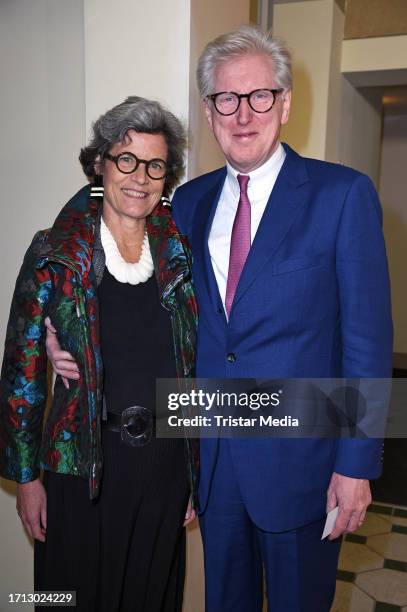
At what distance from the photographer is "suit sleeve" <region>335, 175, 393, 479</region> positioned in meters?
1.40

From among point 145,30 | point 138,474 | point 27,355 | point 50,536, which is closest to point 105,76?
point 145,30

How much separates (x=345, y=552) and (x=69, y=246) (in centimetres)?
228

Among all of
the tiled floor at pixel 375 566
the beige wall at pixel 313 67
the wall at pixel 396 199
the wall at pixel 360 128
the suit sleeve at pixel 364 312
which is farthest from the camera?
the wall at pixel 396 199

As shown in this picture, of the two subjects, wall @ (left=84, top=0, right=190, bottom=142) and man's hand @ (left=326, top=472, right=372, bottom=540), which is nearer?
man's hand @ (left=326, top=472, right=372, bottom=540)

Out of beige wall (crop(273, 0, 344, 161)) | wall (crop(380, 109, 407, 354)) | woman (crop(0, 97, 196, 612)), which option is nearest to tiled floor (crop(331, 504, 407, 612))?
woman (crop(0, 97, 196, 612))

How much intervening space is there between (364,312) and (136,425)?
0.61 meters

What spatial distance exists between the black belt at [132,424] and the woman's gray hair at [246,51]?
0.84 meters

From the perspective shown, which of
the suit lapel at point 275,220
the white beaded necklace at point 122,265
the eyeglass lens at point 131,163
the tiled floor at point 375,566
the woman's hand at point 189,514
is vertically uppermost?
the eyeglass lens at point 131,163

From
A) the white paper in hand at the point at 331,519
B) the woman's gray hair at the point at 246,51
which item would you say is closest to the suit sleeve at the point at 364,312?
the white paper in hand at the point at 331,519

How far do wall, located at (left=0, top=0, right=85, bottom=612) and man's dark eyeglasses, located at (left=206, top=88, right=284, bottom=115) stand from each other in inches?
27.4

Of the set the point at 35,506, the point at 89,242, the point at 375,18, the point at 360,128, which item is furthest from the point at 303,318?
the point at 360,128

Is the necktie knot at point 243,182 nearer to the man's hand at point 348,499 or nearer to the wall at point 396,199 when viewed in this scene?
the man's hand at point 348,499

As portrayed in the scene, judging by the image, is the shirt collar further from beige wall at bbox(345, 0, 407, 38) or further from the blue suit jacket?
beige wall at bbox(345, 0, 407, 38)

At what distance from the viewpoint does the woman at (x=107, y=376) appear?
145cm
